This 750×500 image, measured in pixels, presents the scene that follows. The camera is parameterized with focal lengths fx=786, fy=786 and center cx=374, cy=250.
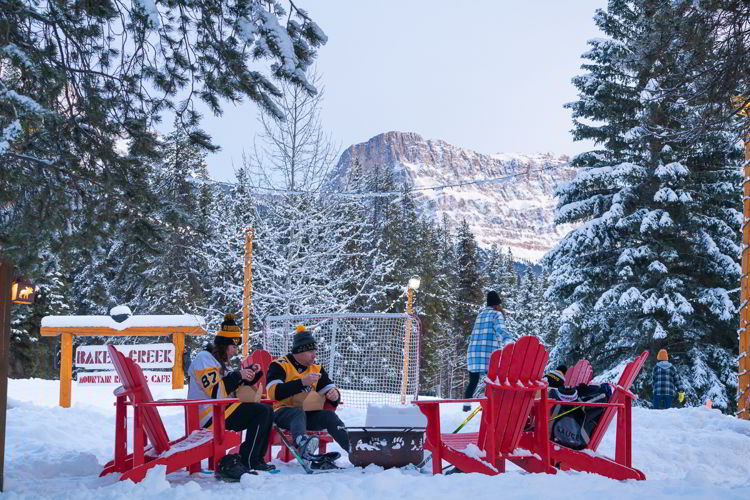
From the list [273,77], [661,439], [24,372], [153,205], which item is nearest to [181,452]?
[153,205]

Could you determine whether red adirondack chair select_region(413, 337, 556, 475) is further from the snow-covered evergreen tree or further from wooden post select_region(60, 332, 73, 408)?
the snow-covered evergreen tree

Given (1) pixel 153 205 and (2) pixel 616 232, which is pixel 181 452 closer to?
(1) pixel 153 205

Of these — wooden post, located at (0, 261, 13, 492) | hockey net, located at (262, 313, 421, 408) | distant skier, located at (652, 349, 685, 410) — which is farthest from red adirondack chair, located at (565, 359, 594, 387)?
distant skier, located at (652, 349, 685, 410)

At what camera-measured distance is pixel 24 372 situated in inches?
1141

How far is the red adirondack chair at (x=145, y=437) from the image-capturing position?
18.0 ft

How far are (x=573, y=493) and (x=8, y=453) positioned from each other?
5.13m

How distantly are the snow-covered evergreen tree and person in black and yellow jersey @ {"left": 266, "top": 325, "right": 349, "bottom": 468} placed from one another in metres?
13.7

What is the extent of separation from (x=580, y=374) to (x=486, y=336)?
2.70m

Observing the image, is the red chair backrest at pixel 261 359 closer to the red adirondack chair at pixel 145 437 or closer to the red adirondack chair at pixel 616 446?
the red adirondack chair at pixel 145 437

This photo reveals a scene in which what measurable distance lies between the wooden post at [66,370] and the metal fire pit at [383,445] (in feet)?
22.8

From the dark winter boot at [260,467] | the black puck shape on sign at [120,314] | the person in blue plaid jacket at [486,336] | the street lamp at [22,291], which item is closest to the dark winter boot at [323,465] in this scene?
the dark winter boot at [260,467]

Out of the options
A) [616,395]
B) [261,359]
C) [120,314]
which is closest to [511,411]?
[616,395]

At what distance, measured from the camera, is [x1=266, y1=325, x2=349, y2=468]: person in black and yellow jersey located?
6.75 metres

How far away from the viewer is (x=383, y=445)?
6.23m
